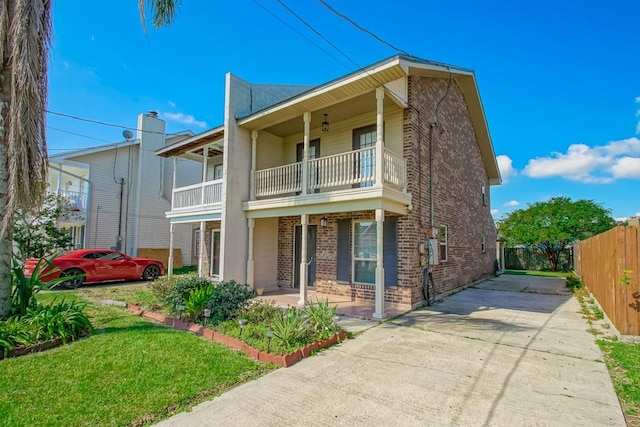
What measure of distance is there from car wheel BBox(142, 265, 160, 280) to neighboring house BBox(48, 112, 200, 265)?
189 inches

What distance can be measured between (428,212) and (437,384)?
657 cm

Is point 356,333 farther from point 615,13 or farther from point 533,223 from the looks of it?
point 533,223

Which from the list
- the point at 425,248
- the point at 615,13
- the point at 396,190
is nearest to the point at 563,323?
the point at 425,248

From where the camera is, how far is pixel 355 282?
10.2m

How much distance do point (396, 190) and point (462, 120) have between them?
7312 mm

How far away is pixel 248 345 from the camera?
544 centimetres

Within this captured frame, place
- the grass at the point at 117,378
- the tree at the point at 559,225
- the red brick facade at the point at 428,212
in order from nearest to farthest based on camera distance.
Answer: the grass at the point at 117,378
the red brick facade at the point at 428,212
the tree at the point at 559,225

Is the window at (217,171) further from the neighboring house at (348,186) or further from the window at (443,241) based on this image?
the window at (443,241)

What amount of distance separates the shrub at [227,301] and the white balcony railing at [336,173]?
3.47 m

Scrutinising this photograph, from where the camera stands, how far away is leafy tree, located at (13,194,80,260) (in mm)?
14367

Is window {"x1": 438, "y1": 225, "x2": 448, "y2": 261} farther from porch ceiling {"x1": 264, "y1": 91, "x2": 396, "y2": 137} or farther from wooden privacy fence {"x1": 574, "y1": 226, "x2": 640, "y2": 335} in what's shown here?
wooden privacy fence {"x1": 574, "y1": 226, "x2": 640, "y2": 335}

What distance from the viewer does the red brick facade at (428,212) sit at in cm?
930

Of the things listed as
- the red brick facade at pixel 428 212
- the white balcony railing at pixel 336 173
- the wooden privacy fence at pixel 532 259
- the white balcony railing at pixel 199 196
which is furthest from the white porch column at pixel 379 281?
the wooden privacy fence at pixel 532 259

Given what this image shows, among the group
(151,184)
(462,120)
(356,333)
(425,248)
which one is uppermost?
(462,120)
